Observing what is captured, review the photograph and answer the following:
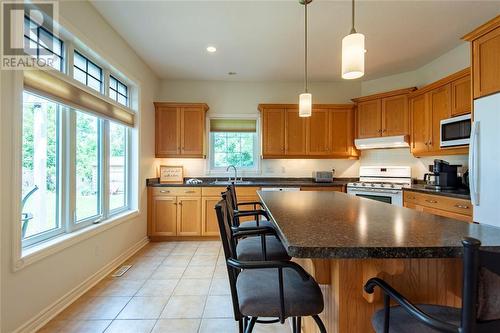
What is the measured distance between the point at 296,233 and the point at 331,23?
2646mm

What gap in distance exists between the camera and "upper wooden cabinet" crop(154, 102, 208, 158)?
4.32 meters

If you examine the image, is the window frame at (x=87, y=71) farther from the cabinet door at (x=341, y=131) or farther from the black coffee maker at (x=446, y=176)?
the black coffee maker at (x=446, y=176)

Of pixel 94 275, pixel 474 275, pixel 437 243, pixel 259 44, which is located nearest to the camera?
pixel 474 275

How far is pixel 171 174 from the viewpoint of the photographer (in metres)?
4.47

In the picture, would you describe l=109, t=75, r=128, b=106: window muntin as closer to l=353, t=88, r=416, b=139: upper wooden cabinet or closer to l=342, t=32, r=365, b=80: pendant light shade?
l=342, t=32, r=365, b=80: pendant light shade

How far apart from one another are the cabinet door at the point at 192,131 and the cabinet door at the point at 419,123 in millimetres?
3354

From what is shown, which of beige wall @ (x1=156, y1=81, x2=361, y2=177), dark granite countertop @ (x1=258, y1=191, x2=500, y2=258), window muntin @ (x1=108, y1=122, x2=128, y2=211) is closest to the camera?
dark granite countertop @ (x1=258, y1=191, x2=500, y2=258)

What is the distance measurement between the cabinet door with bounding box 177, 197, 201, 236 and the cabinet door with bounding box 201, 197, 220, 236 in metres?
0.06

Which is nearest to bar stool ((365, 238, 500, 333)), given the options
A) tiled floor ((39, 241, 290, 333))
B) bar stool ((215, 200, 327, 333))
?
bar stool ((215, 200, 327, 333))

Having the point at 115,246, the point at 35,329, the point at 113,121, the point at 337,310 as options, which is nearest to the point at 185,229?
the point at 115,246

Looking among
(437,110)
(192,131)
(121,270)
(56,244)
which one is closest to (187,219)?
(121,270)

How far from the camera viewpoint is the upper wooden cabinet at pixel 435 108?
118 inches

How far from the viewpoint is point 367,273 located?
1.00 m

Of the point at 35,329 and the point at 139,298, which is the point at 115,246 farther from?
the point at 35,329
